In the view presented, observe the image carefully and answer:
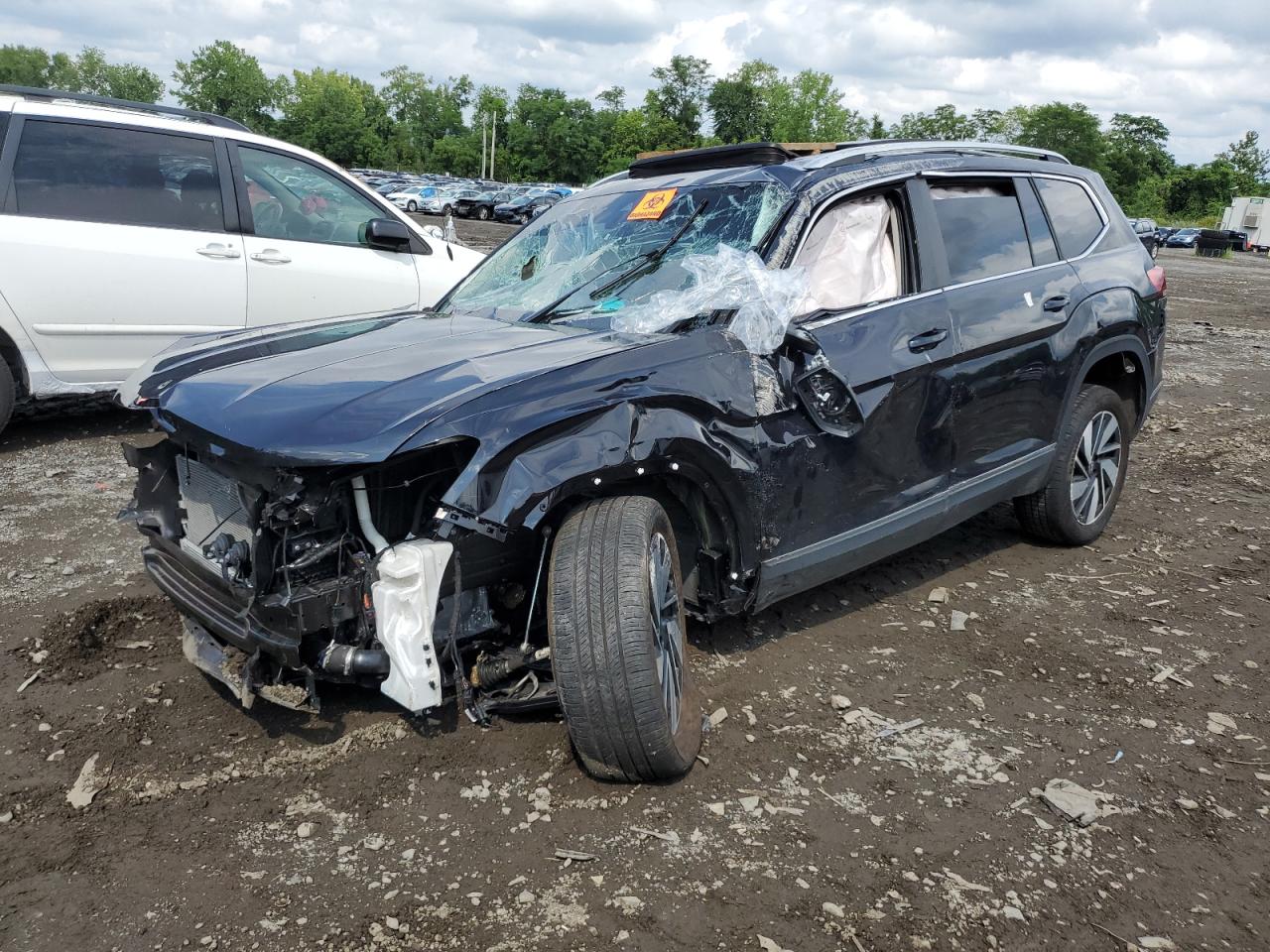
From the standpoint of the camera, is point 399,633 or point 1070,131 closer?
point 399,633

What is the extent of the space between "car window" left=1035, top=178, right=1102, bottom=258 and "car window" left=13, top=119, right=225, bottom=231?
4786 millimetres

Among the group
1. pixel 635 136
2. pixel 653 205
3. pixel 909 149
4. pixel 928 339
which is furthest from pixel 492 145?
pixel 928 339

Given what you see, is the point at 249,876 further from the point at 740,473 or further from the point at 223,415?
the point at 740,473

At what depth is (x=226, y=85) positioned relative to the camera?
107 m

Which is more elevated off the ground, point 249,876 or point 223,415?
point 223,415

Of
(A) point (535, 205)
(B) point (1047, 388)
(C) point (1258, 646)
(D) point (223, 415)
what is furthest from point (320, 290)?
(A) point (535, 205)

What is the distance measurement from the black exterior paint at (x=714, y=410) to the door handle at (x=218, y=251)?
265 cm

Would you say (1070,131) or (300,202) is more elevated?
(1070,131)

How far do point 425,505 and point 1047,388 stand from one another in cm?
285

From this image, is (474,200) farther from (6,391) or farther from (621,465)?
(621,465)

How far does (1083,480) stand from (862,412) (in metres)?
1.97

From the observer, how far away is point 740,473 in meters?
3.19

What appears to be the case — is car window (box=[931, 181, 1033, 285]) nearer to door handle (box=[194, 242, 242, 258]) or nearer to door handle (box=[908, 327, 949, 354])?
door handle (box=[908, 327, 949, 354])

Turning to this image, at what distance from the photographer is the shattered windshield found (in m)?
3.65
